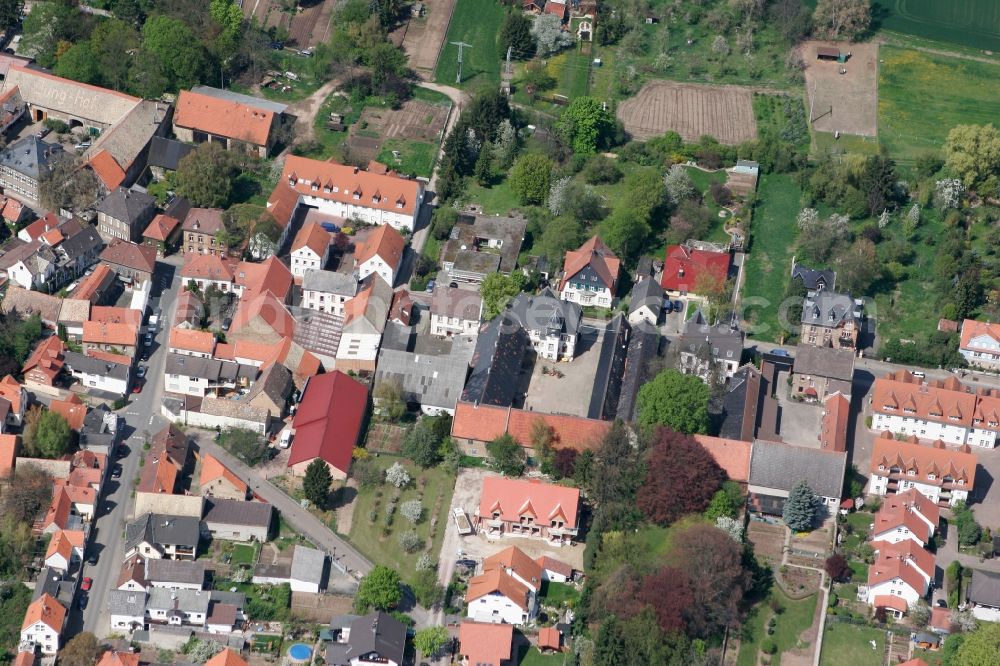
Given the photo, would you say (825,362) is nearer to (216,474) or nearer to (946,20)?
(216,474)

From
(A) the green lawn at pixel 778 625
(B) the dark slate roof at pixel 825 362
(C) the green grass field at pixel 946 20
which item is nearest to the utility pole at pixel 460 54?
(C) the green grass field at pixel 946 20

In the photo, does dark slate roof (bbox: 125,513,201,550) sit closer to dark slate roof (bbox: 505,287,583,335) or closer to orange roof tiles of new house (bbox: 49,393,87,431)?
orange roof tiles of new house (bbox: 49,393,87,431)

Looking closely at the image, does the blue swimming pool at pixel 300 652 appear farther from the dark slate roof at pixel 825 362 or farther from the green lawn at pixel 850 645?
the dark slate roof at pixel 825 362

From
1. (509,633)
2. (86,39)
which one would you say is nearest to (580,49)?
(86,39)

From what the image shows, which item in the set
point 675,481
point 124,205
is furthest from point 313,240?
point 675,481

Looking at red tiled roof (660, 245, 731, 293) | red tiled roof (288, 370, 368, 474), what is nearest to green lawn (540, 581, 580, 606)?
red tiled roof (288, 370, 368, 474)
